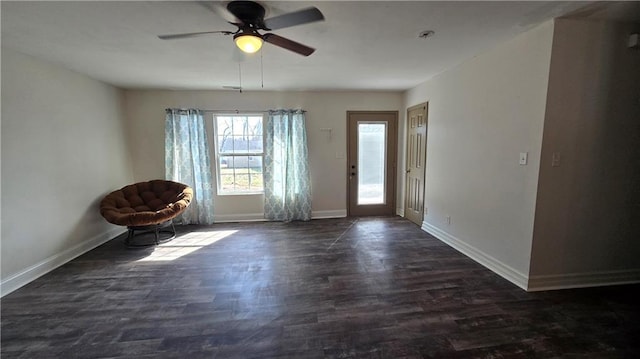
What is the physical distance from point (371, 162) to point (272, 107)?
7.02ft

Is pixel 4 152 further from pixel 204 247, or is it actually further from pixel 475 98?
pixel 475 98

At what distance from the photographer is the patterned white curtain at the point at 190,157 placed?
14.8 ft

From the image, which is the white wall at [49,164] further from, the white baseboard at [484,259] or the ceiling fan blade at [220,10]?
the white baseboard at [484,259]

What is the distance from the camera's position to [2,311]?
7.41 feet

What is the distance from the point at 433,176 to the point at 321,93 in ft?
8.03

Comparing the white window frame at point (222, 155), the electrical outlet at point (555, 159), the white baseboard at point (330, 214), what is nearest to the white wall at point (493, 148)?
the electrical outlet at point (555, 159)

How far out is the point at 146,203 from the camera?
4117 mm

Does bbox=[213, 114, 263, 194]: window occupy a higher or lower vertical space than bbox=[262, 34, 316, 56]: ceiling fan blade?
lower

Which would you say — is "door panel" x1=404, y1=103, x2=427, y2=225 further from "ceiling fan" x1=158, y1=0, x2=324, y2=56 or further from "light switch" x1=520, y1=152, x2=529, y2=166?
"ceiling fan" x1=158, y1=0, x2=324, y2=56

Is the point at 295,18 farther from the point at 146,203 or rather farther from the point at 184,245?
the point at 146,203

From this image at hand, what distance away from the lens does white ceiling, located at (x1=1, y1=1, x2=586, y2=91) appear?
191cm

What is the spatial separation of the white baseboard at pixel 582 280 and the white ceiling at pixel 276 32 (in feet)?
7.62

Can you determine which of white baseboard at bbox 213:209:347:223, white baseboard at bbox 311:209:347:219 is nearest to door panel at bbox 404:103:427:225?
white baseboard at bbox 311:209:347:219

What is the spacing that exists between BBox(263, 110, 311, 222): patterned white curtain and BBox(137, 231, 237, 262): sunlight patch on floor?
1011 millimetres
